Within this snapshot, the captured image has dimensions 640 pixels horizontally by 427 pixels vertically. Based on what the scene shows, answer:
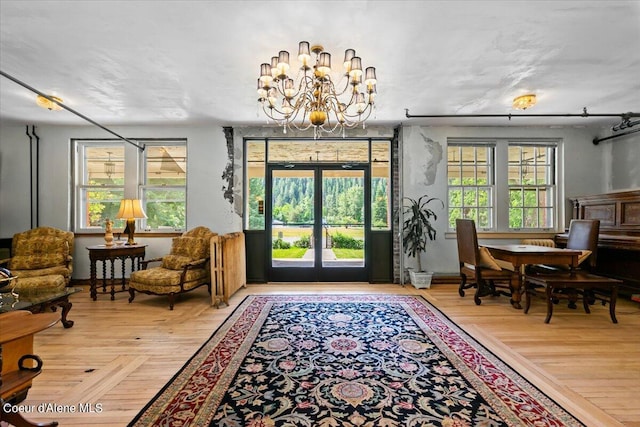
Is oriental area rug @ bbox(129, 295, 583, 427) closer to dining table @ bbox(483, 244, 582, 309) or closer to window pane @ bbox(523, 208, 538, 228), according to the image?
dining table @ bbox(483, 244, 582, 309)

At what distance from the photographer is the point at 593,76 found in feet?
10.5

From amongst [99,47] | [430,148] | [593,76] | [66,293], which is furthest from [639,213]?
[66,293]

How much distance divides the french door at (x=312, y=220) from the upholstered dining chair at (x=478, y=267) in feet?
5.15

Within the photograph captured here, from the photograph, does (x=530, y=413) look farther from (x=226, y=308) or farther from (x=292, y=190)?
(x=292, y=190)

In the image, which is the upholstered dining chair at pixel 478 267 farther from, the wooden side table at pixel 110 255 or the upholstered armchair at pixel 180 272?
the wooden side table at pixel 110 255

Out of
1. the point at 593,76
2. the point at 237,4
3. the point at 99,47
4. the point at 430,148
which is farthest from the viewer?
the point at 430,148

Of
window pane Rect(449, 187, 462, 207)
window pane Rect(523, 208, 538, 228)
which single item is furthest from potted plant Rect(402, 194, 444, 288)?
window pane Rect(523, 208, 538, 228)

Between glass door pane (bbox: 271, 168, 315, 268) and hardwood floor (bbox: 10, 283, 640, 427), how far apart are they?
4.29 feet

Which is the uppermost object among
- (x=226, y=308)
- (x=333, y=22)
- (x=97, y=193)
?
(x=333, y=22)

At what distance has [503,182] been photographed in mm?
5109

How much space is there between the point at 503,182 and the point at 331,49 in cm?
411

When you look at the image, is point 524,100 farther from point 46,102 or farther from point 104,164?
point 104,164

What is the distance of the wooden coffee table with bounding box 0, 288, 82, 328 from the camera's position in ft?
8.09

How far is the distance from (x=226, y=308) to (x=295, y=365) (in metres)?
1.79
